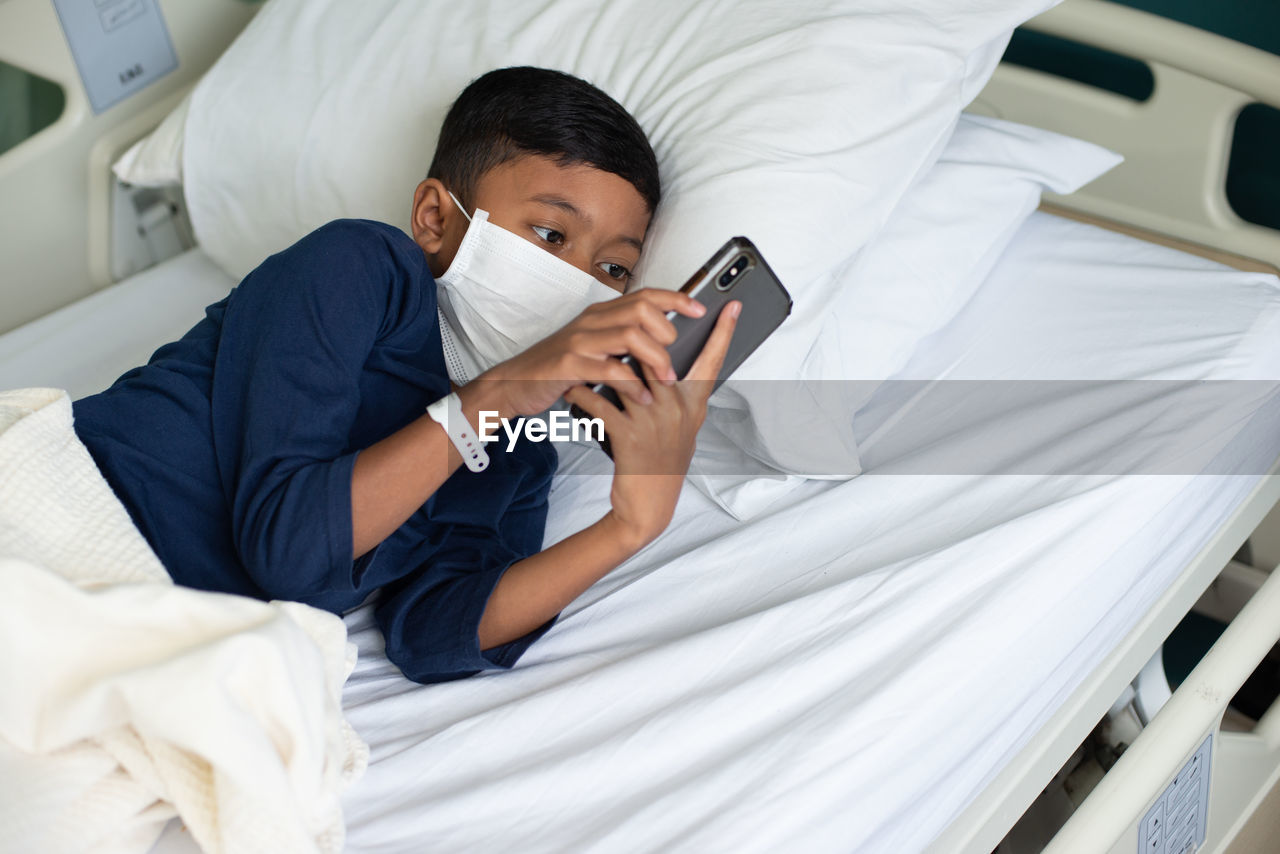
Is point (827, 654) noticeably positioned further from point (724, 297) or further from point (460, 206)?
point (460, 206)

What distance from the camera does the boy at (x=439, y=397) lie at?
103 centimetres

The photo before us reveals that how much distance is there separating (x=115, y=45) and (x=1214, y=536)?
172 centimetres

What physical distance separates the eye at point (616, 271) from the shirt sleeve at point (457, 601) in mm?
263

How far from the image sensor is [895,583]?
3.75ft

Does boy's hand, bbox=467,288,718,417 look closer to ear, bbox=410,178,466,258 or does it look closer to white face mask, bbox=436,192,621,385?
white face mask, bbox=436,192,621,385

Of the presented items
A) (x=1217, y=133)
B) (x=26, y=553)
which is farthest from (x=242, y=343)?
(x=1217, y=133)

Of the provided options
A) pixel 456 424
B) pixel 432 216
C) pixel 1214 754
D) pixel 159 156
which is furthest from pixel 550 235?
pixel 1214 754

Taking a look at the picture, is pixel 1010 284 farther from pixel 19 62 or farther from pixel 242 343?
pixel 19 62

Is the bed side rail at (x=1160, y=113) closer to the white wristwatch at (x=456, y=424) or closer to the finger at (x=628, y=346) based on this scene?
the finger at (x=628, y=346)

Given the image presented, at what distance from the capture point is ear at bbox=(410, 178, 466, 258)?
128 cm

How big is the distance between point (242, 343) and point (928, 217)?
87 cm

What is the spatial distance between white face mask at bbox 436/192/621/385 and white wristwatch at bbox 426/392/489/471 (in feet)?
0.49

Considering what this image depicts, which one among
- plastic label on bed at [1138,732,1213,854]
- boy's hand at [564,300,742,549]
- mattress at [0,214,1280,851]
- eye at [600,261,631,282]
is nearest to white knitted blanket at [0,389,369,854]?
mattress at [0,214,1280,851]

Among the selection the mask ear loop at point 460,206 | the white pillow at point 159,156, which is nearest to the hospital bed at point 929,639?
the mask ear loop at point 460,206
